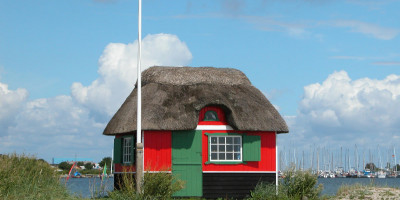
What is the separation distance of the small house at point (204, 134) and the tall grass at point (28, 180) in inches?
130

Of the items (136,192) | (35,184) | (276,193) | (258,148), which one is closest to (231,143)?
(258,148)

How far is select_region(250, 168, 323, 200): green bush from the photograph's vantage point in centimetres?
2380

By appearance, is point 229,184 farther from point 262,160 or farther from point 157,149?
point 157,149

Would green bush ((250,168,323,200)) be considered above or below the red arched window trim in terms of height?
below

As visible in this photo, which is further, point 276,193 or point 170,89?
point 170,89

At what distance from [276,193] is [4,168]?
10.5 metres

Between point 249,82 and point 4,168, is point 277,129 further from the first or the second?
point 4,168

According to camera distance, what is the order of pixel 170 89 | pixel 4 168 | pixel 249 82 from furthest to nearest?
pixel 249 82 < pixel 170 89 < pixel 4 168

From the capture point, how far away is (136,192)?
21312mm

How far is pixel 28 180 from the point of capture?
21.1m

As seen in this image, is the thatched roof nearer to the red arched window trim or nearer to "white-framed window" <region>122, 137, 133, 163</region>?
the red arched window trim

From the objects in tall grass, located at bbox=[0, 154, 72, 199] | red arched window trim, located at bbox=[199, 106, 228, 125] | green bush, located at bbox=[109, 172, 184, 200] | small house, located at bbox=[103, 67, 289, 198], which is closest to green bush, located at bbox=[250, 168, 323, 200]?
small house, located at bbox=[103, 67, 289, 198]

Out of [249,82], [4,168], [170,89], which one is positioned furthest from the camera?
[249,82]

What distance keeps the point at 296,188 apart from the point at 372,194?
3.97 m
